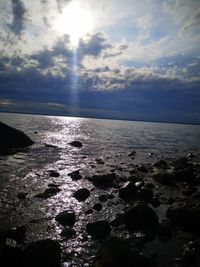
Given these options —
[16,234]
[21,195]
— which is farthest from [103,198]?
[16,234]

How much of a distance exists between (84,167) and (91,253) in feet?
47.6

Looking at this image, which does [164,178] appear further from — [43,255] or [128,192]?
[43,255]

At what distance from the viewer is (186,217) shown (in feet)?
35.1

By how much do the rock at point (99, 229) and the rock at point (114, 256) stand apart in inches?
83.2

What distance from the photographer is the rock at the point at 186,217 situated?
10.4 metres

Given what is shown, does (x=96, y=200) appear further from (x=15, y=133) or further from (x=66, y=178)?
(x=15, y=133)

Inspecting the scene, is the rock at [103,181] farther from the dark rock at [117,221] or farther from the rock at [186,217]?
the rock at [186,217]

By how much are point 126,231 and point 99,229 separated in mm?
1251

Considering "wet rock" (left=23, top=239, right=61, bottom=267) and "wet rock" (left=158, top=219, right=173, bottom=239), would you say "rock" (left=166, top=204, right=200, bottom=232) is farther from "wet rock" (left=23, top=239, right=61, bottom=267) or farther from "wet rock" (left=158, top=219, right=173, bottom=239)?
"wet rock" (left=23, top=239, right=61, bottom=267)

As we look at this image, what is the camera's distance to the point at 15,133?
32812 mm

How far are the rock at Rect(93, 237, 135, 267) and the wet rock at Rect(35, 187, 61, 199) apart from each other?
23.7 feet

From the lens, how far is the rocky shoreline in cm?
740

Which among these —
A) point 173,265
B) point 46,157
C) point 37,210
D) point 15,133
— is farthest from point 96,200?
point 15,133

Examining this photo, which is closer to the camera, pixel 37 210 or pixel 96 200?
pixel 37 210
